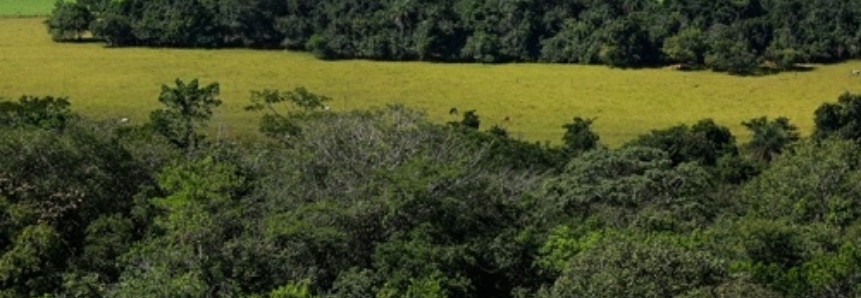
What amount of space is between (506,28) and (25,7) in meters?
45.9

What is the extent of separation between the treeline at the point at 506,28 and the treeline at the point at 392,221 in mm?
43592

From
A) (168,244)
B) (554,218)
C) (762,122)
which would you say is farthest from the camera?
(762,122)

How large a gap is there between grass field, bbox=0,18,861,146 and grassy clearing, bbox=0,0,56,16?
589 inches

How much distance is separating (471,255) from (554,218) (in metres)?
5.18

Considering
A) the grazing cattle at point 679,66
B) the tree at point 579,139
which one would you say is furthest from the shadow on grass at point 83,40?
the tree at point 579,139

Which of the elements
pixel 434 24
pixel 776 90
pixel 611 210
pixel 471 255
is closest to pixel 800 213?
pixel 611 210

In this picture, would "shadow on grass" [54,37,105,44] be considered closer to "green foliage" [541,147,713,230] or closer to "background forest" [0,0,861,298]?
"background forest" [0,0,861,298]

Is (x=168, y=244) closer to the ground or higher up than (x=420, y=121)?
closer to the ground

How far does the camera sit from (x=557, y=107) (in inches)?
2608

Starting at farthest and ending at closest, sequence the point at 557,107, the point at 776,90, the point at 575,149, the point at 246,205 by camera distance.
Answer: the point at 776,90, the point at 557,107, the point at 575,149, the point at 246,205

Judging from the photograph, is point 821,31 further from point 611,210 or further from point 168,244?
point 168,244

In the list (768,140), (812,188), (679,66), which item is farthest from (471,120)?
(679,66)

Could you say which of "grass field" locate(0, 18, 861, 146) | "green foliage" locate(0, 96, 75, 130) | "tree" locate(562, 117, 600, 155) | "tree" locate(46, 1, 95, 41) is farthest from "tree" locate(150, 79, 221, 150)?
"tree" locate(46, 1, 95, 41)

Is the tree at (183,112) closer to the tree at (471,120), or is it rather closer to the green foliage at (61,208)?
the green foliage at (61,208)
